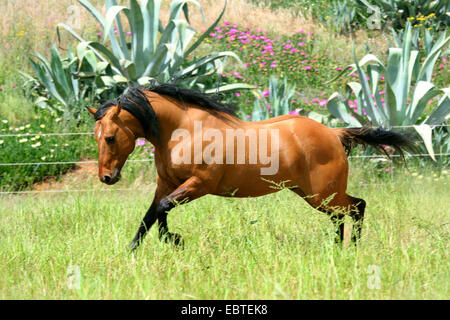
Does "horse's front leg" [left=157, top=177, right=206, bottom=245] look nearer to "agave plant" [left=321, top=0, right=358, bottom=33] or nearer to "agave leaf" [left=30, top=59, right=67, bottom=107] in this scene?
"agave leaf" [left=30, top=59, right=67, bottom=107]

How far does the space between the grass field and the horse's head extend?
0.54 metres

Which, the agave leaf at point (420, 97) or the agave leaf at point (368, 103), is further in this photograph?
the agave leaf at point (368, 103)

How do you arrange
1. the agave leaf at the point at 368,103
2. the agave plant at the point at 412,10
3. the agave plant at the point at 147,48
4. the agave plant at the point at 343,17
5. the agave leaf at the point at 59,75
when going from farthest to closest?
1. the agave plant at the point at 343,17
2. the agave plant at the point at 412,10
3. the agave leaf at the point at 59,75
4. the agave plant at the point at 147,48
5. the agave leaf at the point at 368,103

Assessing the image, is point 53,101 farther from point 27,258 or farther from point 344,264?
point 344,264

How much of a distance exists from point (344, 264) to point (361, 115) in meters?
3.96

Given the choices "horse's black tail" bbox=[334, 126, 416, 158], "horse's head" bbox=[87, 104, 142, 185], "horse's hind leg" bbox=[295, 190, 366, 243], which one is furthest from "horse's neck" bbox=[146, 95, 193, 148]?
"horse's black tail" bbox=[334, 126, 416, 158]

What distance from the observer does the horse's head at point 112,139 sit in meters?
3.82

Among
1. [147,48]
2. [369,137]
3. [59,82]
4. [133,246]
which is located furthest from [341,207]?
[59,82]

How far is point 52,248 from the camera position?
4078 millimetres

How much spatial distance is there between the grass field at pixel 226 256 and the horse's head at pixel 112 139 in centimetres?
54

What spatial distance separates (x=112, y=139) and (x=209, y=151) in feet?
2.25

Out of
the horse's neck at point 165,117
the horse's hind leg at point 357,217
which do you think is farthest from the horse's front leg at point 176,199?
the horse's hind leg at point 357,217

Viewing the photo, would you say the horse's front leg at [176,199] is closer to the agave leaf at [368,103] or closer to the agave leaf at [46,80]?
the agave leaf at [368,103]
